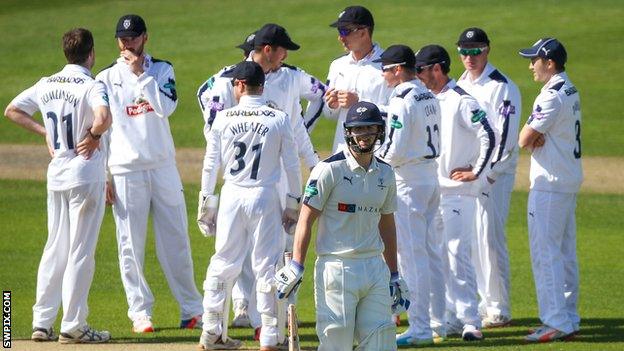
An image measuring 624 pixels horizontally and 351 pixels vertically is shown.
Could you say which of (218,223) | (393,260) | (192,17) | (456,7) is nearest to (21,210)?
(218,223)

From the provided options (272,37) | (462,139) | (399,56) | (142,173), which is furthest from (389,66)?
(142,173)

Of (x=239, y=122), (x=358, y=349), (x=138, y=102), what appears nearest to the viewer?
(x=358, y=349)

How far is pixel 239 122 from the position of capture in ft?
31.6

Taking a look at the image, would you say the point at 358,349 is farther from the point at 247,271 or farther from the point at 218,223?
the point at 247,271

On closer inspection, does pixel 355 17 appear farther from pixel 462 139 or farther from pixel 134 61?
pixel 134 61

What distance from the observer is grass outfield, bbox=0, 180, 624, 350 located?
10617 mm

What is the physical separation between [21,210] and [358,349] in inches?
364

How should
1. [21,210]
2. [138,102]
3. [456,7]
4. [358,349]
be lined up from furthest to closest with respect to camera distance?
[456,7]
[21,210]
[138,102]
[358,349]

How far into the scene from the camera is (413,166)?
10438 mm

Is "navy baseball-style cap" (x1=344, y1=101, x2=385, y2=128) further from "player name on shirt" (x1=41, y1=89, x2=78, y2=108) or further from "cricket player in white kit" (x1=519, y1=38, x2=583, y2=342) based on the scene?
"player name on shirt" (x1=41, y1=89, x2=78, y2=108)

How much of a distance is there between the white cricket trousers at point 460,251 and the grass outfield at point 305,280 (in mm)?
387

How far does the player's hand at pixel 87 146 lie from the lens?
10008mm

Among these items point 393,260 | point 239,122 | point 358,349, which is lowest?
point 358,349

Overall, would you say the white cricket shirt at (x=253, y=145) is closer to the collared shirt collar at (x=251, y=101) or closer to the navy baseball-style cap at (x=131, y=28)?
the collared shirt collar at (x=251, y=101)
